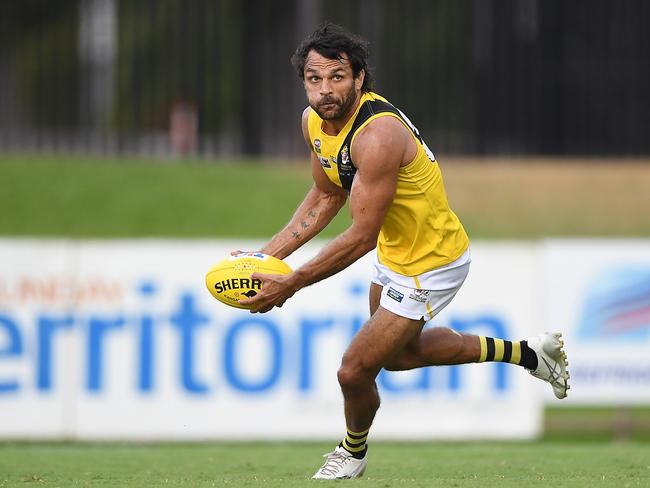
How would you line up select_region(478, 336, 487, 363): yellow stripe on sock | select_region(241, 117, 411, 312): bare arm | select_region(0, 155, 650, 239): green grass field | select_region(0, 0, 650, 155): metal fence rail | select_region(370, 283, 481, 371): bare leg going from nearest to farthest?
select_region(241, 117, 411, 312): bare arm
select_region(370, 283, 481, 371): bare leg
select_region(478, 336, 487, 363): yellow stripe on sock
select_region(0, 155, 650, 239): green grass field
select_region(0, 0, 650, 155): metal fence rail

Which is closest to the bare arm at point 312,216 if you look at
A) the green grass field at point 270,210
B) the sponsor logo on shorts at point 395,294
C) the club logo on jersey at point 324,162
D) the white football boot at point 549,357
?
the club logo on jersey at point 324,162

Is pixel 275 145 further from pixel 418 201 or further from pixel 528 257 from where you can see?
pixel 418 201

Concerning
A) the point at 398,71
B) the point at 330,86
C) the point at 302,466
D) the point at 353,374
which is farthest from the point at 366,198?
the point at 398,71

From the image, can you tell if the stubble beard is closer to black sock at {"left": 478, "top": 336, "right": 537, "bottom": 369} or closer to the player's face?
the player's face

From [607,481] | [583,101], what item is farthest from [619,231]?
[607,481]

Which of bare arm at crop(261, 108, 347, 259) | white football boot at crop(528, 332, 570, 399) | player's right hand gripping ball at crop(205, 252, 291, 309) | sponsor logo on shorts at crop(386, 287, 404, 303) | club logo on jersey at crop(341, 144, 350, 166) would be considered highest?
club logo on jersey at crop(341, 144, 350, 166)

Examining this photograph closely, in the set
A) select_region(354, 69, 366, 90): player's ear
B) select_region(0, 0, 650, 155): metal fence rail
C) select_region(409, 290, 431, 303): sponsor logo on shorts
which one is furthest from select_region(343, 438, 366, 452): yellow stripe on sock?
select_region(0, 0, 650, 155): metal fence rail

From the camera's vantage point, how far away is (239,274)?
7.56 m

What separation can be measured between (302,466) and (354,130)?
115 inches

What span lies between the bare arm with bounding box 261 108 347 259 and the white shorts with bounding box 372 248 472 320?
1.78 feet

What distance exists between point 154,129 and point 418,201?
1476 centimetres

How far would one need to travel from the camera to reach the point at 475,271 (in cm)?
1263

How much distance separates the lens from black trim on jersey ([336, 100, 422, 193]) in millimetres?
7375

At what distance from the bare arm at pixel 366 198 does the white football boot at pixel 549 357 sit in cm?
158
